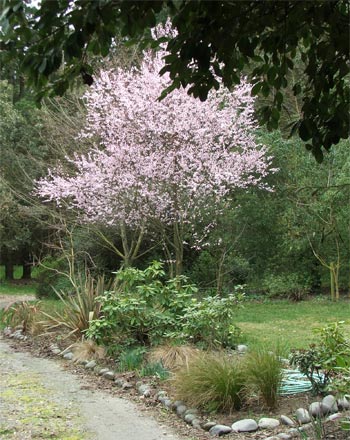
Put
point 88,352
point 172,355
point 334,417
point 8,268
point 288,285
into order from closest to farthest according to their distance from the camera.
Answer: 1. point 334,417
2. point 172,355
3. point 88,352
4. point 288,285
5. point 8,268

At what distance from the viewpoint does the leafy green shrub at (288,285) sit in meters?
13.9

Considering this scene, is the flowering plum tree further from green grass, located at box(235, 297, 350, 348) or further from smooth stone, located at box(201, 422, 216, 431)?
smooth stone, located at box(201, 422, 216, 431)

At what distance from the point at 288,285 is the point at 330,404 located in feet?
31.7

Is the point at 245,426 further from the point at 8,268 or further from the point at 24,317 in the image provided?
the point at 8,268

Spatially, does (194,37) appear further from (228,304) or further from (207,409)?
(228,304)

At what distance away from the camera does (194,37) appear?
2684 millimetres

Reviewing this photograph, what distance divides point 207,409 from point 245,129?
29.8 feet

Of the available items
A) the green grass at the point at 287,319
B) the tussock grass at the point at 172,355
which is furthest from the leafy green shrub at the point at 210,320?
the green grass at the point at 287,319

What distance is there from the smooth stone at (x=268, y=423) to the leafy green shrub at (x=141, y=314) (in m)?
2.30

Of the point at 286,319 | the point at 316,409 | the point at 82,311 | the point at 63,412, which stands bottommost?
the point at 63,412

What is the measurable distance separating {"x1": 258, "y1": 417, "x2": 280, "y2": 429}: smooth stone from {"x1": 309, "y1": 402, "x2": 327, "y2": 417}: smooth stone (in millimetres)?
279

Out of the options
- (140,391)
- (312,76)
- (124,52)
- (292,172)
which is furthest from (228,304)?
(124,52)

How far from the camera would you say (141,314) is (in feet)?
22.0

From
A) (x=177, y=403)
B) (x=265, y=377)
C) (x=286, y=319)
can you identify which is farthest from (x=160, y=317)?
(x=286, y=319)
